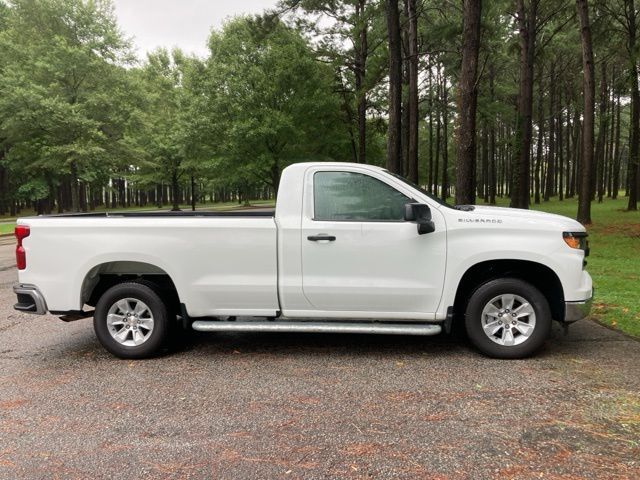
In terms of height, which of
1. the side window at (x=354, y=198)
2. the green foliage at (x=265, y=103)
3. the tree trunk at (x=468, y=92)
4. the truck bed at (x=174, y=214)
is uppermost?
the green foliage at (x=265, y=103)

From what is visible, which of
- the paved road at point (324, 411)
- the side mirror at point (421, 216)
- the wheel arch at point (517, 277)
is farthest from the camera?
the wheel arch at point (517, 277)

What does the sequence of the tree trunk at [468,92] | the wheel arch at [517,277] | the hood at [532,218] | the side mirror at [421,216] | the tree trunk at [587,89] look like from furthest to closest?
1. the tree trunk at [587,89]
2. the tree trunk at [468,92]
3. the wheel arch at [517,277]
4. the hood at [532,218]
5. the side mirror at [421,216]

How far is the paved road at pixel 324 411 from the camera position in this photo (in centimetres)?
281

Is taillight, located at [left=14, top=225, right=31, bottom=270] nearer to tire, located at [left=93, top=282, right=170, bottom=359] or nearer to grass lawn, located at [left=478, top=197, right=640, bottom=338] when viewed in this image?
tire, located at [left=93, top=282, right=170, bottom=359]

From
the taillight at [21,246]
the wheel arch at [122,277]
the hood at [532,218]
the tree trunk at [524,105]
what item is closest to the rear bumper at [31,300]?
the taillight at [21,246]

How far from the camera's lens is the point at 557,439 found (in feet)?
9.98

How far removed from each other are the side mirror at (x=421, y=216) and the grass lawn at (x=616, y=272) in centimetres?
290

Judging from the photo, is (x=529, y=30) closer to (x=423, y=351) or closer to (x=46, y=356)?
(x=423, y=351)

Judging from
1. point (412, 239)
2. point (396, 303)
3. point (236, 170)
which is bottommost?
point (396, 303)

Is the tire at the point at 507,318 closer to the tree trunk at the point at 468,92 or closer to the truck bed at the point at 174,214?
the truck bed at the point at 174,214

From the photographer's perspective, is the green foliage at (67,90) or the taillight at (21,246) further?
the green foliage at (67,90)

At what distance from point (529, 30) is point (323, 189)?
18419mm

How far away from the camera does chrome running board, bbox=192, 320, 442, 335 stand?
4414 mm

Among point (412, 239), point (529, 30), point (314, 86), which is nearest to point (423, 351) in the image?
point (412, 239)
